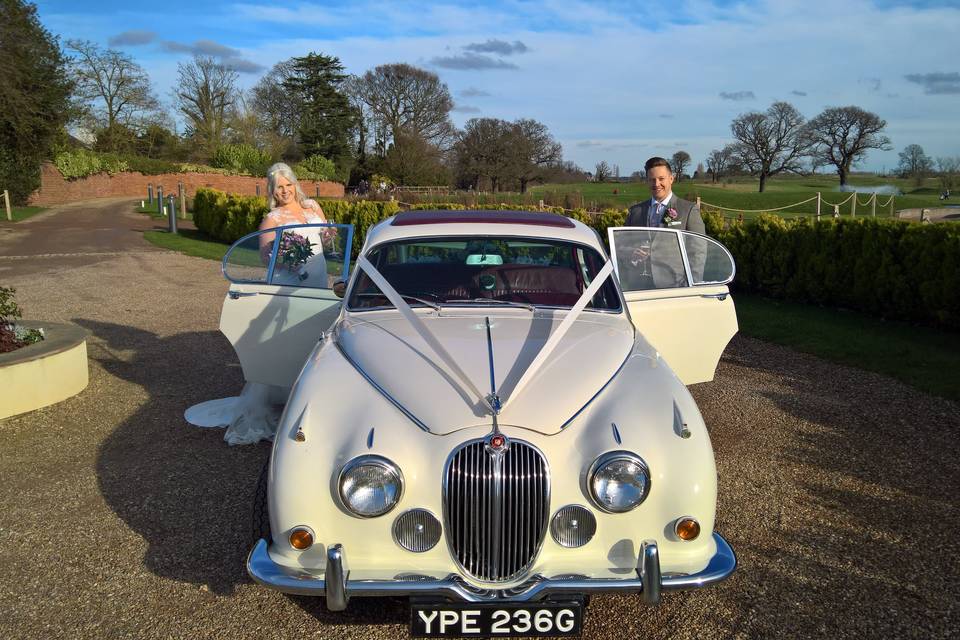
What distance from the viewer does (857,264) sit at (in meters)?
10.3

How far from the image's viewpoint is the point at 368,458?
290 centimetres

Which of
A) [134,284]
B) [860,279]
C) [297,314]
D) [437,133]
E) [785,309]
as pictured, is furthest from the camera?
[437,133]

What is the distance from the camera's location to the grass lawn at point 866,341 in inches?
292

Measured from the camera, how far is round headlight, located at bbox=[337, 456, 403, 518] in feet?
9.43

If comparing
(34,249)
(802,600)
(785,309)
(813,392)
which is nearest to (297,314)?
(802,600)

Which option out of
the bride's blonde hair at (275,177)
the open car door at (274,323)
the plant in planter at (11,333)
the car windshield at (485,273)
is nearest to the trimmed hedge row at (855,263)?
the bride's blonde hair at (275,177)

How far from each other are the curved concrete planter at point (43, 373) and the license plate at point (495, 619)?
478 cm

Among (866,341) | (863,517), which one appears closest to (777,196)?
(866,341)

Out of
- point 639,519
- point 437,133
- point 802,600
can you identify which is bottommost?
point 802,600

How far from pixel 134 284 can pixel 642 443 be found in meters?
13.0

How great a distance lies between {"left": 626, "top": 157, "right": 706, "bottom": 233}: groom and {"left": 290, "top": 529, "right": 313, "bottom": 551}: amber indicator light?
167 inches

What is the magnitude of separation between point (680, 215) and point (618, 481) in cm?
387

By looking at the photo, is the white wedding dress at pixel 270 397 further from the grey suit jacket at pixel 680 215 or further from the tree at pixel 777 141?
the tree at pixel 777 141

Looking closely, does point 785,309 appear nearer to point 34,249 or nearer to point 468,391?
point 468,391
